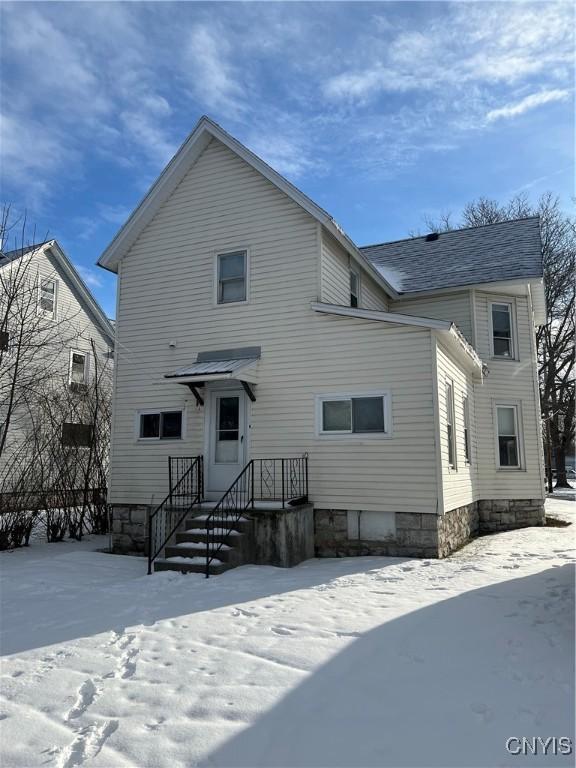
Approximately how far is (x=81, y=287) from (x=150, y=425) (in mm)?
12176

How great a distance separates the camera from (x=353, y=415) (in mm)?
9773

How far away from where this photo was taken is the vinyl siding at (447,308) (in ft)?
44.3

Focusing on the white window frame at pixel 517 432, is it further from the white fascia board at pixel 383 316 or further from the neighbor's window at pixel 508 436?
the white fascia board at pixel 383 316

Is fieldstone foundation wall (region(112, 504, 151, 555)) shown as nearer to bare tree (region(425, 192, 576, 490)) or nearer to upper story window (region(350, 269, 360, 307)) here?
upper story window (region(350, 269, 360, 307))

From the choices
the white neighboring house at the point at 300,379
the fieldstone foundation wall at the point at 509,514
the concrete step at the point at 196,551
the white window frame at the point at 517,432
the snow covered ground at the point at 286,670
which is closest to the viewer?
the snow covered ground at the point at 286,670

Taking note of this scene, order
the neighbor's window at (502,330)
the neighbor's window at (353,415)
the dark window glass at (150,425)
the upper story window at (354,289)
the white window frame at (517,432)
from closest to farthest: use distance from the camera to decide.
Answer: the neighbor's window at (353,415), the dark window glass at (150,425), the upper story window at (354,289), the white window frame at (517,432), the neighbor's window at (502,330)

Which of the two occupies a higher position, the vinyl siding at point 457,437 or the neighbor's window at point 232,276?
the neighbor's window at point 232,276

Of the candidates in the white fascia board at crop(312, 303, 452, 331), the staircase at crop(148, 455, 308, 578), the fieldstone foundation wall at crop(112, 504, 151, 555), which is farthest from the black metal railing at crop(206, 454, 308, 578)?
the white fascia board at crop(312, 303, 452, 331)

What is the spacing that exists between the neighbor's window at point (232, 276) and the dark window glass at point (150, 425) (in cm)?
286

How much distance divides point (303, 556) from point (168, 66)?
878 cm

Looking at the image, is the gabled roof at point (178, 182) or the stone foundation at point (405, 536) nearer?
the stone foundation at point (405, 536)

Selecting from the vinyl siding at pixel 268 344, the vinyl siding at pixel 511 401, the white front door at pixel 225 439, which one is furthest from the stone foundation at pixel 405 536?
the vinyl siding at pixel 511 401

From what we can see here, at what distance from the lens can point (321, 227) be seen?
1049 cm

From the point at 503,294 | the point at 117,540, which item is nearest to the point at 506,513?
the point at 503,294
